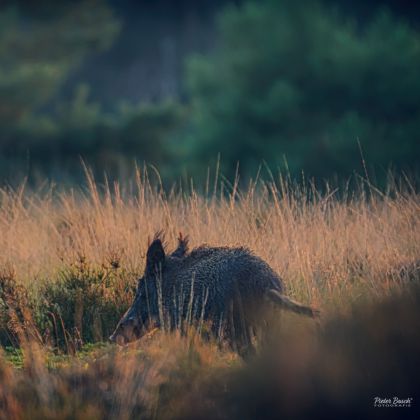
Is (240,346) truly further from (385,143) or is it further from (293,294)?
(385,143)

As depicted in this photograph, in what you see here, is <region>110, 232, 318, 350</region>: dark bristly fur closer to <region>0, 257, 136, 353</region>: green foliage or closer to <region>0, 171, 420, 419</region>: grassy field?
<region>0, 171, 420, 419</region>: grassy field

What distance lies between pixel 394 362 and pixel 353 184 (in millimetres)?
13008

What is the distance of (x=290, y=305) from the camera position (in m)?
5.97

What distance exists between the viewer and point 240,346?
6270mm

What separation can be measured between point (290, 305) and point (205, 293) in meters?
0.71

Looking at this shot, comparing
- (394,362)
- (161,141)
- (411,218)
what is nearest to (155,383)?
(394,362)

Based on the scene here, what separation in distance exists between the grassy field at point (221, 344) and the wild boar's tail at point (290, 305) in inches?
7.3

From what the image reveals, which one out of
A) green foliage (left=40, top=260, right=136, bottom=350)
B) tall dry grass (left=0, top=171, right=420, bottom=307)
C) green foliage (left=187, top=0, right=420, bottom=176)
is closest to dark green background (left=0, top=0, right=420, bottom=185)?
green foliage (left=187, top=0, right=420, bottom=176)

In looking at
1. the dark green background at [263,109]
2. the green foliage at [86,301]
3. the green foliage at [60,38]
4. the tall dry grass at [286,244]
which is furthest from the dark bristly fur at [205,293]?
the green foliage at [60,38]

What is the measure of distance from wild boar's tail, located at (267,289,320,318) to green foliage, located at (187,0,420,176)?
13814 mm

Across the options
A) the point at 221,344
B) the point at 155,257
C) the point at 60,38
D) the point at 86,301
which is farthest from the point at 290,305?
the point at 60,38

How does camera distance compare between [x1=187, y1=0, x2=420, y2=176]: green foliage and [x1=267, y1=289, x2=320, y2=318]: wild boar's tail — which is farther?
[x1=187, y1=0, x2=420, y2=176]: green foliage

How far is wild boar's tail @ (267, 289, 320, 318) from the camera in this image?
19.4 feet

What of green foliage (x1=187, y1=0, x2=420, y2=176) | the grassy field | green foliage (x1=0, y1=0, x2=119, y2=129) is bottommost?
the grassy field
